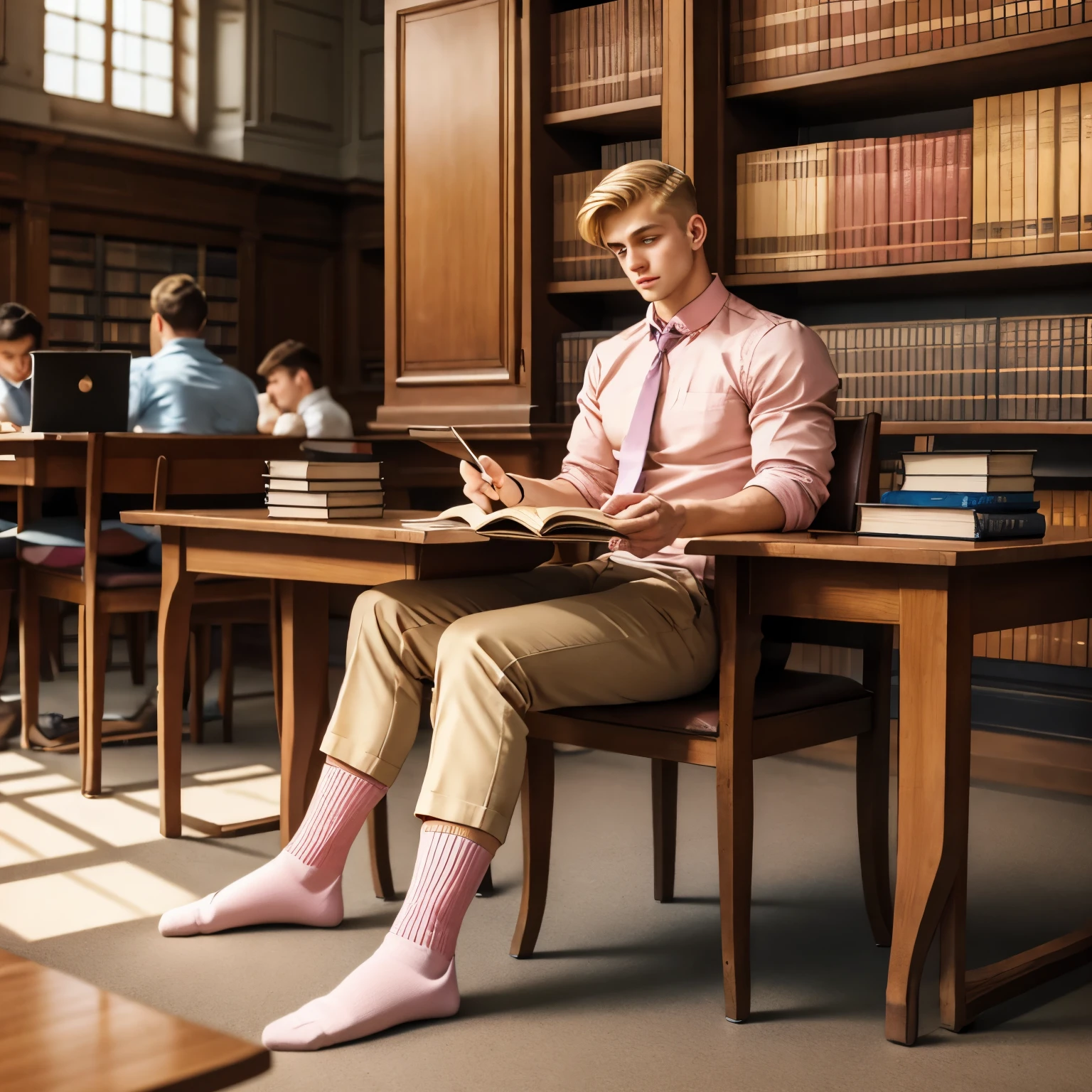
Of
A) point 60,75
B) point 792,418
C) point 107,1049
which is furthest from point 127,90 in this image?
point 107,1049

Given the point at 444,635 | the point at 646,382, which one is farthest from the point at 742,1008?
the point at 646,382

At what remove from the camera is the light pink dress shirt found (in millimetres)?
2066

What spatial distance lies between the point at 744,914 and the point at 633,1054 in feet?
0.80

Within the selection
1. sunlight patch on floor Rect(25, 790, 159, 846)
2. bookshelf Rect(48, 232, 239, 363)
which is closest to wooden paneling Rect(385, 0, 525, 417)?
sunlight patch on floor Rect(25, 790, 159, 846)

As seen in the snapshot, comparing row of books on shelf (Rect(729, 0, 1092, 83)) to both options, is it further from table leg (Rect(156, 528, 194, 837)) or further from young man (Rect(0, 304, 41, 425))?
young man (Rect(0, 304, 41, 425))

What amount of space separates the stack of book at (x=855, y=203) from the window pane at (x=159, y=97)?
4.35 metres

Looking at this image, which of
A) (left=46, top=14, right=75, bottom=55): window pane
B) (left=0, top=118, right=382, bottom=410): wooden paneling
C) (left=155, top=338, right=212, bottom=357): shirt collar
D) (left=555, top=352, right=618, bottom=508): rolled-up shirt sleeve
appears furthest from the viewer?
(left=46, top=14, right=75, bottom=55): window pane

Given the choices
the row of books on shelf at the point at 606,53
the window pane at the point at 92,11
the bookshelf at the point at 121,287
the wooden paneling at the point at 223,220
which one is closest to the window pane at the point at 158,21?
the window pane at the point at 92,11

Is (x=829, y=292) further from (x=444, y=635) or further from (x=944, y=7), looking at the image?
(x=444, y=635)

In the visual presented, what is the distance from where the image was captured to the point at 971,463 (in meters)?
1.83

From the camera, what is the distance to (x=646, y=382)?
2.24 metres

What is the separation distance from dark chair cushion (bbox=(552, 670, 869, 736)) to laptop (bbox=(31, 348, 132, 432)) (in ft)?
6.17

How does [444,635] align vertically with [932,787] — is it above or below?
above

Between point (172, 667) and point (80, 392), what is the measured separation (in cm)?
94
